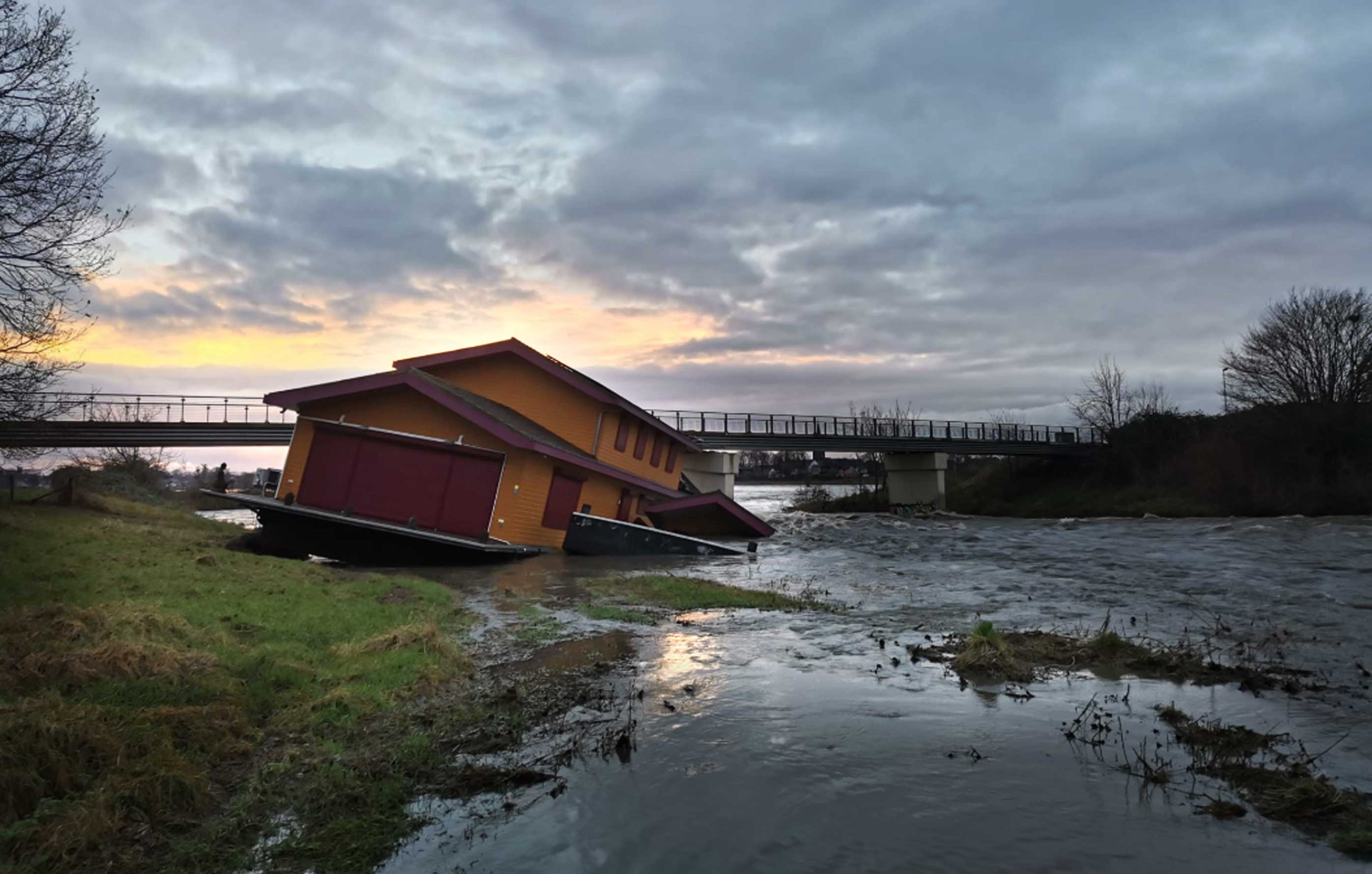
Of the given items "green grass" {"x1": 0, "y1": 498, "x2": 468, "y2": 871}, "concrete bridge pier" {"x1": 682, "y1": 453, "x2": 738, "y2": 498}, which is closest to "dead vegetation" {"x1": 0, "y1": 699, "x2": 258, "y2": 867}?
"green grass" {"x1": 0, "y1": 498, "x2": 468, "y2": 871}

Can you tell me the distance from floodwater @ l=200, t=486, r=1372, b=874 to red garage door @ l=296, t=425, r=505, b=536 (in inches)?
300

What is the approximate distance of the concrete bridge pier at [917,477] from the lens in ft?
210

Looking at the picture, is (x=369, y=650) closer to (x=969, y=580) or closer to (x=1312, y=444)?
(x=969, y=580)

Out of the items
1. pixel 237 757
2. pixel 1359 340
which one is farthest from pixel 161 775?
pixel 1359 340

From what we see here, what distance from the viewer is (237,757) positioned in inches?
225

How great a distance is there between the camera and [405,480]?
21141mm

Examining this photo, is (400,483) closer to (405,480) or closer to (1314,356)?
(405,480)

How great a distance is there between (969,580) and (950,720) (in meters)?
12.1

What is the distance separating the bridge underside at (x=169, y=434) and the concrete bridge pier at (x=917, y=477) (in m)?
43.5

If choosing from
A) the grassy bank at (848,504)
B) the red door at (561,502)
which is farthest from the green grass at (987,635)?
the grassy bank at (848,504)

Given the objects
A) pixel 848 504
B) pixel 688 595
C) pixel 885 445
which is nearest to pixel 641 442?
pixel 688 595

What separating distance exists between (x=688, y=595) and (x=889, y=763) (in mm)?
8826

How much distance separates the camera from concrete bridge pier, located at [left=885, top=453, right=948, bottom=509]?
63.9m

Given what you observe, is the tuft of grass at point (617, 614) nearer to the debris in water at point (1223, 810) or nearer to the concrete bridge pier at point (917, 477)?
the debris in water at point (1223, 810)
